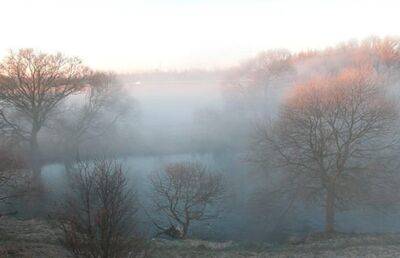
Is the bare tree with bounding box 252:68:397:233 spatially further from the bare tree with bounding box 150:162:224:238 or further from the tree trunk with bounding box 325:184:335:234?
the bare tree with bounding box 150:162:224:238

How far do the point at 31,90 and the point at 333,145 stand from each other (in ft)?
84.4

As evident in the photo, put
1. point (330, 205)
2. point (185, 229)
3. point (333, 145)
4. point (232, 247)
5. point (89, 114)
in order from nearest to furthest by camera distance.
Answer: point (232, 247) → point (330, 205) → point (185, 229) → point (333, 145) → point (89, 114)

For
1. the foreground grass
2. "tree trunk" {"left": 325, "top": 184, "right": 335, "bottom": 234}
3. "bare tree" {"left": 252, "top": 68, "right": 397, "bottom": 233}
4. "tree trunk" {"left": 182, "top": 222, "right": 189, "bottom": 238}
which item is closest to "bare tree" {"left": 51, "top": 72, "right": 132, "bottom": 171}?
"tree trunk" {"left": 182, "top": 222, "right": 189, "bottom": 238}

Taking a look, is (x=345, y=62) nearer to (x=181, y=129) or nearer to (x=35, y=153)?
(x=181, y=129)

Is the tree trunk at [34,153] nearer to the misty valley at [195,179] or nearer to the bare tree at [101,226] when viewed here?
the misty valley at [195,179]

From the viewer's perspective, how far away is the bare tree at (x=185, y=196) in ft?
80.9

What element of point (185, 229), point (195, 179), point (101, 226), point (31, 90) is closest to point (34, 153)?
point (31, 90)

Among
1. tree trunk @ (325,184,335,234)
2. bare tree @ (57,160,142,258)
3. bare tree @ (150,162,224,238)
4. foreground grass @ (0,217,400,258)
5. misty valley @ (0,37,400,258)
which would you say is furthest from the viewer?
bare tree @ (150,162,224,238)

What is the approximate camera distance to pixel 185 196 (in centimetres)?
2500

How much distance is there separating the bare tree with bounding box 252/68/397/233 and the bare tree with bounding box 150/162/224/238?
3.75 metres

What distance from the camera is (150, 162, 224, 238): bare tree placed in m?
24.7

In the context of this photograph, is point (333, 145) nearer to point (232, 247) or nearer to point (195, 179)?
point (195, 179)

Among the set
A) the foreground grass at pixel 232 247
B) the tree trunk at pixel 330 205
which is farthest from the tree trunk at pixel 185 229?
the tree trunk at pixel 330 205

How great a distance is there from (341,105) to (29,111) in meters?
26.1
